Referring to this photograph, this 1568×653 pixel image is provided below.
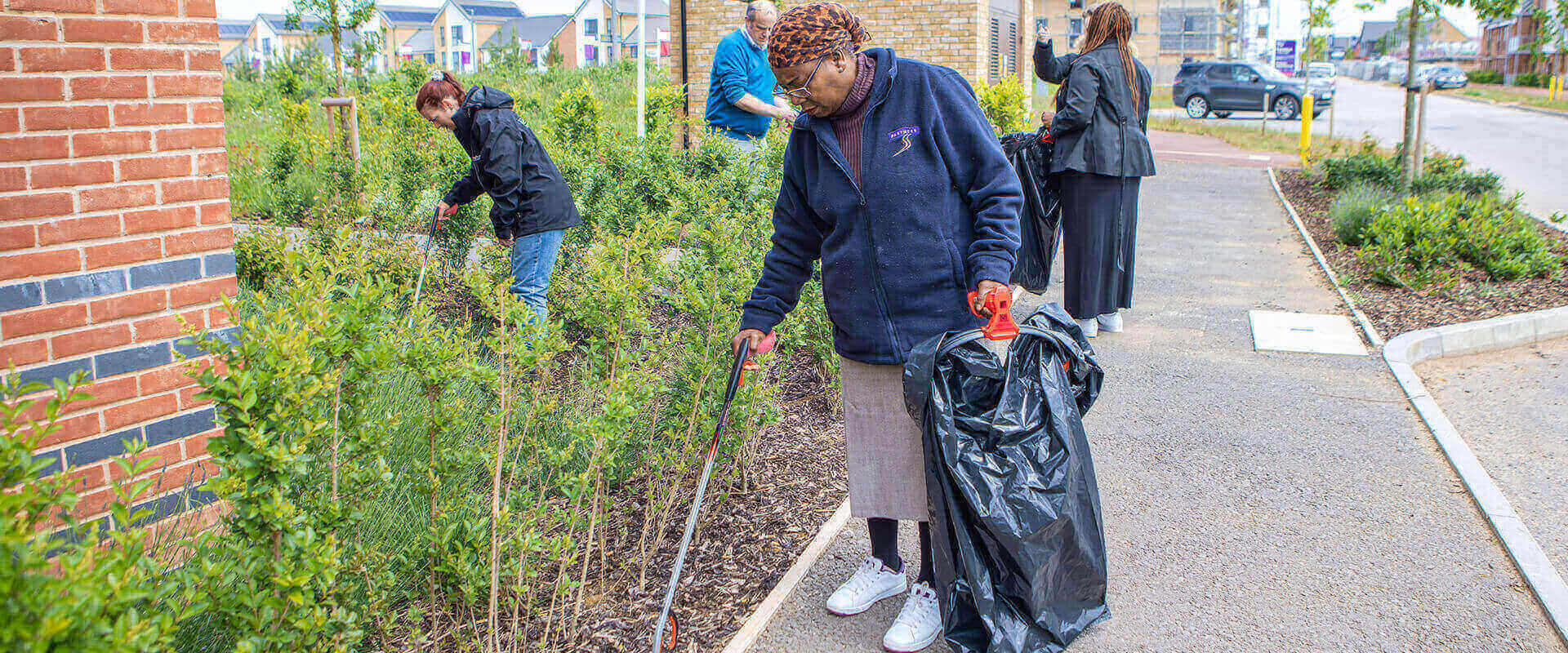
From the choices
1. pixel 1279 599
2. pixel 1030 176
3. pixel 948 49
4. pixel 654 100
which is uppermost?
pixel 948 49

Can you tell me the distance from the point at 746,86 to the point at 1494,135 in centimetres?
2536

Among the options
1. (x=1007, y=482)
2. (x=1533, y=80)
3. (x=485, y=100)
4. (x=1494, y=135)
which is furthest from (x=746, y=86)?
(x=1533, y=80)

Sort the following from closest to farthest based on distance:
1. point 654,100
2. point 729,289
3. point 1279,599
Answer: point 1279,599 < point 729,289 < point 654,100

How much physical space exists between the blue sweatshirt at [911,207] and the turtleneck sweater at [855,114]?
2 centimetres

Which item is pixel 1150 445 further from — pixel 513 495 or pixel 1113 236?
pixel 513 495

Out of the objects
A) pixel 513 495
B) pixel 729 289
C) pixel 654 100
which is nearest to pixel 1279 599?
pixel 729 289

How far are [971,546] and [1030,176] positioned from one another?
3531 mm

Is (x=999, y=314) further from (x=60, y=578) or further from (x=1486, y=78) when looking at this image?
(x=1486, y=78)

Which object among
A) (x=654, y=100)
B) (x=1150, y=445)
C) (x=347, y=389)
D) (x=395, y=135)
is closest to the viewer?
(x=347, y=389)

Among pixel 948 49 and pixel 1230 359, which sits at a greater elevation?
pixel 948 49

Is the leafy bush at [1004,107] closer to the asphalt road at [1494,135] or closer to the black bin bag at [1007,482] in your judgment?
the asphalt road at [1494,135]

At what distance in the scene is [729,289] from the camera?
4.06 meters

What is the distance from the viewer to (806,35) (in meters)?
2.78

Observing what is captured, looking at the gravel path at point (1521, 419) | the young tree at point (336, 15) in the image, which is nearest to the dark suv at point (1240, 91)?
the young tree at point (336, 15)
